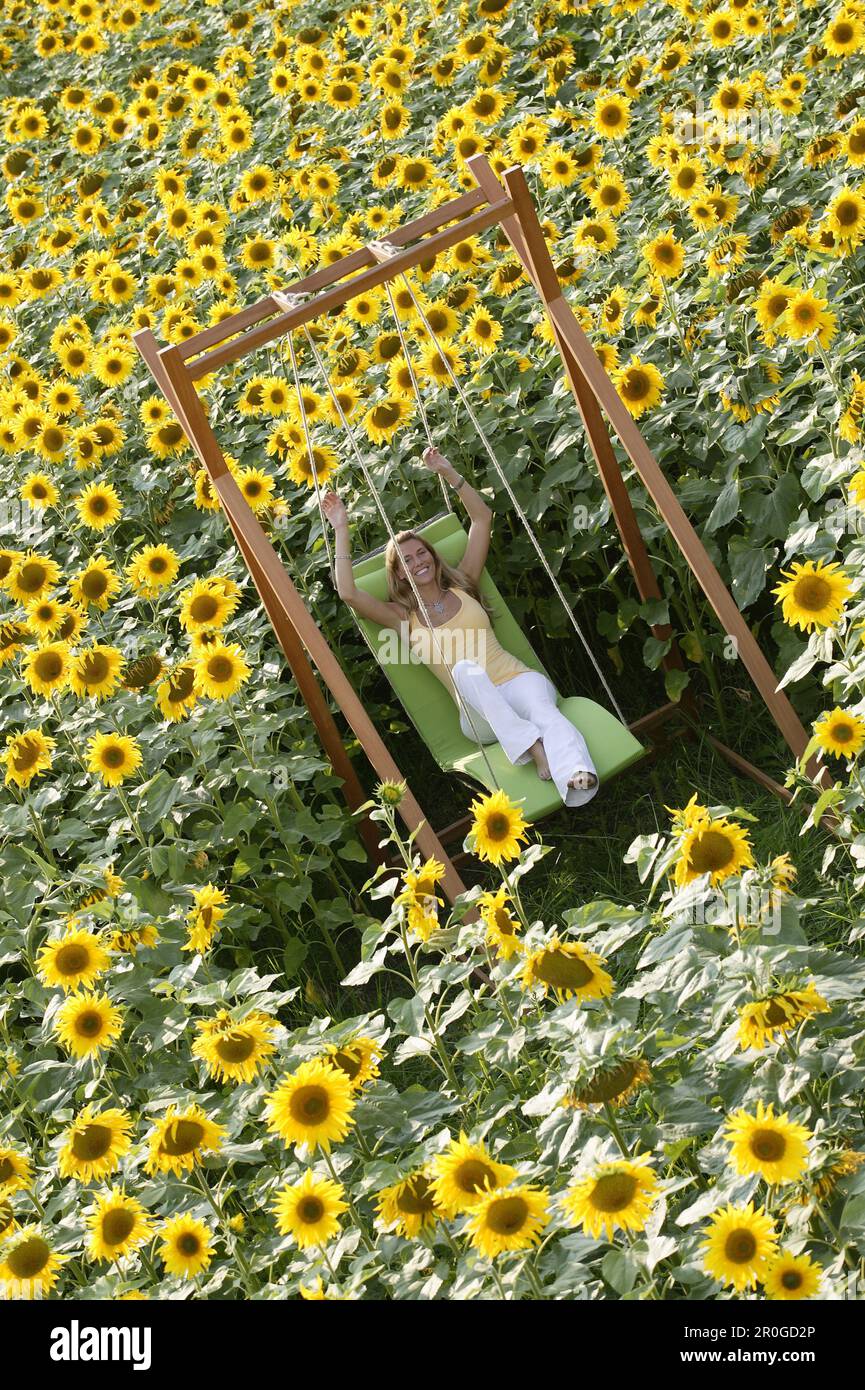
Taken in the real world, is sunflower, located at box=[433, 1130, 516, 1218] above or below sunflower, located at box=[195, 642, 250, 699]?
below

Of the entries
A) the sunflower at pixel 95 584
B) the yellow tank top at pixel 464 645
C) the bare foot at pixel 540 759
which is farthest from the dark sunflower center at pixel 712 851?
the sunflower at pixel 95 584

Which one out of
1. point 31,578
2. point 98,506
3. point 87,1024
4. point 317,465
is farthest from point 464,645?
point 87,1024

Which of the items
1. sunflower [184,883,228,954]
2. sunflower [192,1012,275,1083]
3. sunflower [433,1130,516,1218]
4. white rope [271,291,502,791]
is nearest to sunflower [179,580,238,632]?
white rope [271,291,502,791]

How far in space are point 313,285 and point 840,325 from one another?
1.54m

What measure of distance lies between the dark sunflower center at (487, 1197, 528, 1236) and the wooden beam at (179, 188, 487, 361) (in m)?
2.31

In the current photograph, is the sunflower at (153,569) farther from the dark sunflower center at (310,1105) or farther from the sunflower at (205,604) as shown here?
the dark sunflower center at (310,1105)

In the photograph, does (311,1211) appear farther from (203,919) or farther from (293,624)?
(293,624)

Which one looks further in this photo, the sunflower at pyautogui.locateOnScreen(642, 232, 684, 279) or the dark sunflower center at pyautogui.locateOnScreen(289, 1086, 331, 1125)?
the sunflower at pyautogui.locateOnScreen(642, 232, 684, 279)

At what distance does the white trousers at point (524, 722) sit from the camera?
12.5 ft

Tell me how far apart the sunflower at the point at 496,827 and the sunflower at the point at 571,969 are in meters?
0.59

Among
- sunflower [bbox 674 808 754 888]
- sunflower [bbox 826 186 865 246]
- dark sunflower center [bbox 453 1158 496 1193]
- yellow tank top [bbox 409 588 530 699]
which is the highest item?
sunflower [bbox 826 186 865 246]

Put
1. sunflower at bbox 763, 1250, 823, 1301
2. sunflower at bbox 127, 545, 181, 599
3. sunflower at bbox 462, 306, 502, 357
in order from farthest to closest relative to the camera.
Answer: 1. sunflower at bbox 462, 306, 502, 357
2. sunflower at bbox 127, 545, 181, 599
3. sunflower at bbox 763, 1250, 823, 1301

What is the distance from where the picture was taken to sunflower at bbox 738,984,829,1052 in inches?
83.7

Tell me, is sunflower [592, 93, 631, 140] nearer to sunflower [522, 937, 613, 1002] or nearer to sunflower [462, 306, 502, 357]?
sunflower [462, 306, 502, 357]
